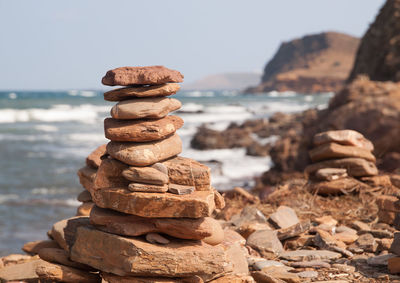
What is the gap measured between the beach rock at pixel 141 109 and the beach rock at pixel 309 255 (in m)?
2.31

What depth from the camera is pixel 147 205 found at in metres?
4.27

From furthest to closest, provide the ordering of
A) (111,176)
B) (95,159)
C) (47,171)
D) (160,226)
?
(47,171) < (95,159) < (111,176) < (160,226)

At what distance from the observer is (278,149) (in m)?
14.6

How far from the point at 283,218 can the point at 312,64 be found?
13527 cm

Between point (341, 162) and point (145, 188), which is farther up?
point (145, 188)

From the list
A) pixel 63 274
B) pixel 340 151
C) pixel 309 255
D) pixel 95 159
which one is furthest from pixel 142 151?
pixel 340 151

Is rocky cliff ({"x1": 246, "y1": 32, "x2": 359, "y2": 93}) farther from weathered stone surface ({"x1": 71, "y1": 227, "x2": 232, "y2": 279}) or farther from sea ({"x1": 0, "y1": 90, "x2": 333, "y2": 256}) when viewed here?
weathered stone surface ({"x1": 71, "y1": 227, "x2": 232, "y2": 279})

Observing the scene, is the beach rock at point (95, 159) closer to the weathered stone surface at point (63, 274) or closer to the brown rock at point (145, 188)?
the weathered stone surface at point (63, 274)

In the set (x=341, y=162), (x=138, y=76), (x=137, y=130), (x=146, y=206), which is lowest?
(x=341, y=162)

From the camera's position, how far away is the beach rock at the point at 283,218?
22.0ft

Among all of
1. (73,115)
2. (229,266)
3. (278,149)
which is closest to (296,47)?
(73,115)

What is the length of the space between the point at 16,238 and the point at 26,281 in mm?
5272

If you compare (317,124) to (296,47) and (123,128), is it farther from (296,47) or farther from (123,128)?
(296,47)

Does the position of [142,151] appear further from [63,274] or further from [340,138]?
[340,138]
